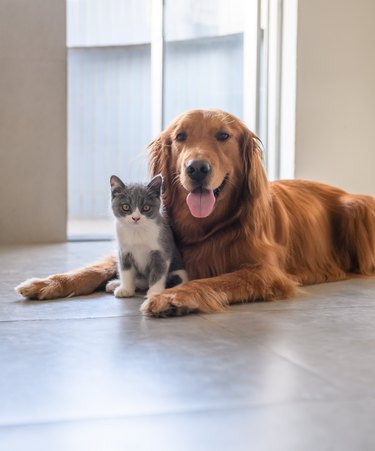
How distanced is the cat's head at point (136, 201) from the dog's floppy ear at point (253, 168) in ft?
1.04

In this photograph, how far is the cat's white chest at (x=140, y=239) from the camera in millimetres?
2346

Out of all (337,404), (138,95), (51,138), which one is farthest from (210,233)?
(138,95)

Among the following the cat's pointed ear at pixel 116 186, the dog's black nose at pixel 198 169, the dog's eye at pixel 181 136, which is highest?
the dog's eye at pixel 181 136

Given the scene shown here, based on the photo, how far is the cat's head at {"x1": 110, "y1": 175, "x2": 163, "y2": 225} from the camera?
92.3 inches

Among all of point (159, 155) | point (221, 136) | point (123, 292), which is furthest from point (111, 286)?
point (221, 136)

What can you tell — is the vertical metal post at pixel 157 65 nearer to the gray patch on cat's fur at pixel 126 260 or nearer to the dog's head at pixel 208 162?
the dog's head at pixel 208 162

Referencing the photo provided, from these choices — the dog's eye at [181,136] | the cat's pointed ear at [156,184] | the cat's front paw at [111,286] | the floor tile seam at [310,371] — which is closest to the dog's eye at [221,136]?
the dog's eye at [181,136]

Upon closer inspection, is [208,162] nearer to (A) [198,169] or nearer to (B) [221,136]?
(A) [198,169]

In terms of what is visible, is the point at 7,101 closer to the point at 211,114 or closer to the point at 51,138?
the point at 51,138

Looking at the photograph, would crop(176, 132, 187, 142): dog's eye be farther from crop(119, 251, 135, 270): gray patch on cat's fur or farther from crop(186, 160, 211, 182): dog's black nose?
crop(119, 251, 135, 270): gray patch on cat's fur

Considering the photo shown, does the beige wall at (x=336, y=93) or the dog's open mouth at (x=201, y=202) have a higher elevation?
the beige wall at (x=336, y=93)

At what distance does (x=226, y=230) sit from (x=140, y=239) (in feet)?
1.11

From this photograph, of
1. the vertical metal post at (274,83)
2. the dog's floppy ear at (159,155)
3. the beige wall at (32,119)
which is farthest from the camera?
the vertical metal post at (274,83)

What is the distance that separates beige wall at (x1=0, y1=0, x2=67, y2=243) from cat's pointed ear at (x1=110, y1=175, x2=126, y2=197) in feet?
7.72
